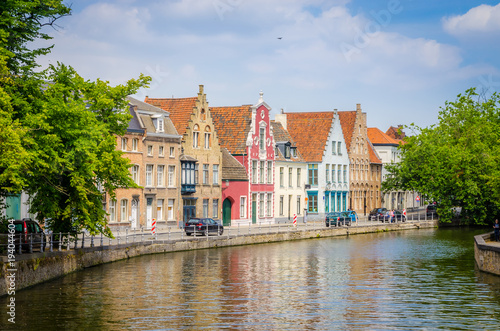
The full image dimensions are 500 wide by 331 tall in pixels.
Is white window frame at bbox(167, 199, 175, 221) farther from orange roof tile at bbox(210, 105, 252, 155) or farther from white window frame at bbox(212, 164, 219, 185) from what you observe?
orange roof tile at bbox(210, 105, 252, 155)

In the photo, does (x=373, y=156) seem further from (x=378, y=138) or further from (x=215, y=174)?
(x=215, y=174)

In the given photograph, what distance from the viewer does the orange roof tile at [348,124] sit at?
103 meters

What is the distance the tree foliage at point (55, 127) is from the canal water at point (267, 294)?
3.91 meters

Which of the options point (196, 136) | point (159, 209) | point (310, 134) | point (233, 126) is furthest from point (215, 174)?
point (310, 134)

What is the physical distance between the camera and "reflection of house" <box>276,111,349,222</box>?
93000 mm

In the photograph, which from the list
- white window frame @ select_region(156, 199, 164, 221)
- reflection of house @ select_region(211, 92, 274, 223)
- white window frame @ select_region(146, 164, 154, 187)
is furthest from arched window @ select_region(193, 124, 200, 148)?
reflection of house @ select_region(211, 92, 274, 223)

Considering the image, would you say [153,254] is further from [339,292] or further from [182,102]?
[182,102]

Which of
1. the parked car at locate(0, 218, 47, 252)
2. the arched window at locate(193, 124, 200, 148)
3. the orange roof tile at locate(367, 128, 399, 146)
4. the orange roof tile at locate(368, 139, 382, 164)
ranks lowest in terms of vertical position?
the parked car at locate(0, 218, 47, 252)

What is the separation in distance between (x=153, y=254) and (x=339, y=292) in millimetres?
17296

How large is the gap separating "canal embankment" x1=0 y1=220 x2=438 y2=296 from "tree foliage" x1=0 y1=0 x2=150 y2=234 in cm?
218

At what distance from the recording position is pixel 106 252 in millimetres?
43406

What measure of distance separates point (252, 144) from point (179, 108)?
33.4ft

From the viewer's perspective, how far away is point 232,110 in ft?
262

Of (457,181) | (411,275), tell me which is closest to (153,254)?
(411,275)
